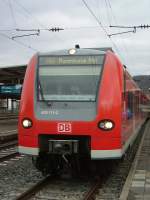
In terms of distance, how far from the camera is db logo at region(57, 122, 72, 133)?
972 cm

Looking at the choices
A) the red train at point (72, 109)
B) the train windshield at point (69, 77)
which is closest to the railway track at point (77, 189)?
the red train at point (72, 109)

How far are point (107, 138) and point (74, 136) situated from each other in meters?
0.62

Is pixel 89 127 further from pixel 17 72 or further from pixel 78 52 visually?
pixel 17 72

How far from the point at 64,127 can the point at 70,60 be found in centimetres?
156

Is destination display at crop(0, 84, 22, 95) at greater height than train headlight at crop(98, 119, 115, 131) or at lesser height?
greater

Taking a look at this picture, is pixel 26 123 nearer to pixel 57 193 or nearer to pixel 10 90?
A: pixel 57 193

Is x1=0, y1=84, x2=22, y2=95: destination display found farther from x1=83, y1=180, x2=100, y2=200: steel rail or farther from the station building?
x1=83, y1=180, x2=100, y2=200: steel rail

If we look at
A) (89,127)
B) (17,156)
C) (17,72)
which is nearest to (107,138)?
(89,127)

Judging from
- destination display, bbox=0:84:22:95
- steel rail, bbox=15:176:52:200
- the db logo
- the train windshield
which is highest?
destination display, bbox=0:84:22:95

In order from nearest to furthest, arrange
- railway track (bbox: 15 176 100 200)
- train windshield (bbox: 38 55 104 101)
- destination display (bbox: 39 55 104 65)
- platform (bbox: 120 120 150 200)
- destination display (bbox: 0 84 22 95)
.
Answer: platform (bbox: 120 120 150 200) → railway track (bbox: 15 176 100 200) → train windshield (bbox: 38 55 104 101) → destination display (bbox: 39 55 104 65) → destination display (bbox: 0 84 22 95)

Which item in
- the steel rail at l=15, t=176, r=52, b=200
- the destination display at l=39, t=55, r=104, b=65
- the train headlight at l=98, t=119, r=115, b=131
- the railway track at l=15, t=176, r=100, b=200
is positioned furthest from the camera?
the destination display at l=39, t=55, r=104, b=65

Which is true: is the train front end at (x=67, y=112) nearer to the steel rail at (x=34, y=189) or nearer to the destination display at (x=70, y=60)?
the destination display at (x=70, y=60)

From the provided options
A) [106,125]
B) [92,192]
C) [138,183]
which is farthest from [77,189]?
[106,125]

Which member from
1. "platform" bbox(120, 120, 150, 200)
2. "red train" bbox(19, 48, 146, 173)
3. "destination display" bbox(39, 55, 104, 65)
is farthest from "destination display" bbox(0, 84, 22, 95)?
"red train" bbox(19, 48, 146, 173)
